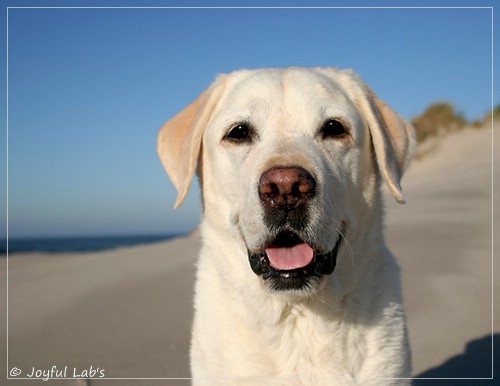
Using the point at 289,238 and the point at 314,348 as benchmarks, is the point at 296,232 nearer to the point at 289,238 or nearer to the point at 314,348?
the point at 289,238

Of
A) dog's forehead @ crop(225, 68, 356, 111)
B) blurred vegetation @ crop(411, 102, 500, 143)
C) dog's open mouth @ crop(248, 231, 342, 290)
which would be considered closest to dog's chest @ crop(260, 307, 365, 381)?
dog's open mouth @ crop(248, 231, 342, 290)

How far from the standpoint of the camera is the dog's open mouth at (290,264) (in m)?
3.02

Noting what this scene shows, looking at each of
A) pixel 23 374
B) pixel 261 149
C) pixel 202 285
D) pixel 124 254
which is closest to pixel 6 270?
pixel 124 254

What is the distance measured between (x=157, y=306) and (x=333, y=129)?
4.59 m

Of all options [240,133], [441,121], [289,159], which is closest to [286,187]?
[289,159]

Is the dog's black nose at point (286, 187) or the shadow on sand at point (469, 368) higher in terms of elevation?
the dog's black nose at point (286, 187)

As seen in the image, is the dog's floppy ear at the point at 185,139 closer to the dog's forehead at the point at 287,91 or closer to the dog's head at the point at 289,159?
the dog's head at the point at 289,159

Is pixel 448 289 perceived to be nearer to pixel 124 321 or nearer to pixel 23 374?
pixel 124 321

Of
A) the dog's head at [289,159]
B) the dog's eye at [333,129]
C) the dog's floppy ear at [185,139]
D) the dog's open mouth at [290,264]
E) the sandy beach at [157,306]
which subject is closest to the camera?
the dog's head at [289,159]

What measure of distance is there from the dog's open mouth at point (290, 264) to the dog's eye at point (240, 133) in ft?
2.43

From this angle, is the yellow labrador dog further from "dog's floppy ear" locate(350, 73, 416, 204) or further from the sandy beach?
the sandy beach

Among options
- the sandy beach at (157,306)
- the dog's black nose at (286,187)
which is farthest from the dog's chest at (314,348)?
the sandy beach at (157,306)

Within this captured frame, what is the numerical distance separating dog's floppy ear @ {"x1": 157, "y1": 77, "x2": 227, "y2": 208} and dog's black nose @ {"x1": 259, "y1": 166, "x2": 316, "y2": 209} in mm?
917

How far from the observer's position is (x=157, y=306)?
7.22 m
